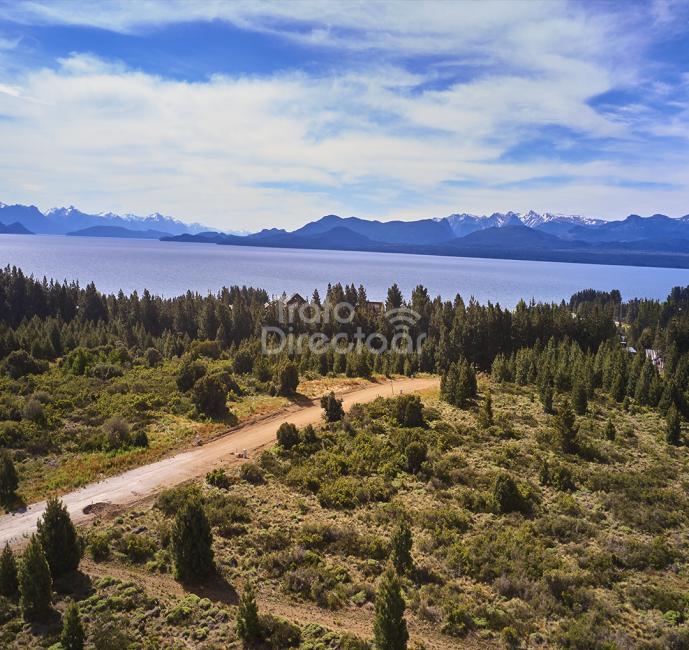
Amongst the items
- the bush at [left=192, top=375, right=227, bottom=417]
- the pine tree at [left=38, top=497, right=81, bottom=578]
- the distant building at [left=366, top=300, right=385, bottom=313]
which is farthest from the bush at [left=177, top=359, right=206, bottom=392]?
the distant building at [left=366, top=300, right=385, bottom=313]

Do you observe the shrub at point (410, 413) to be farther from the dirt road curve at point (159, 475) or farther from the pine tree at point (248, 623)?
the pine tree at point (248, 623)

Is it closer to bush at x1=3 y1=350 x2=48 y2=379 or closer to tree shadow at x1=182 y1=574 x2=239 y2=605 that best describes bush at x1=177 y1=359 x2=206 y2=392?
bush at x1=3 y1=350 x2=48 y2=379

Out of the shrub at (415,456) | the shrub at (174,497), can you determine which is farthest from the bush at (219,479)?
the shrub at (415,456)

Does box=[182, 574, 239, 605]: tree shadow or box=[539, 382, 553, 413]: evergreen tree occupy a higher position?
box=[539, 382, 553, 413]: evergreen tree

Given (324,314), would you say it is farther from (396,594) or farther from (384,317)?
(396,594)

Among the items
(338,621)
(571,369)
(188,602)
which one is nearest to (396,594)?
(338,621)

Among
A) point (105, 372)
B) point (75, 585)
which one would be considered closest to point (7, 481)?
point (75, 585)
